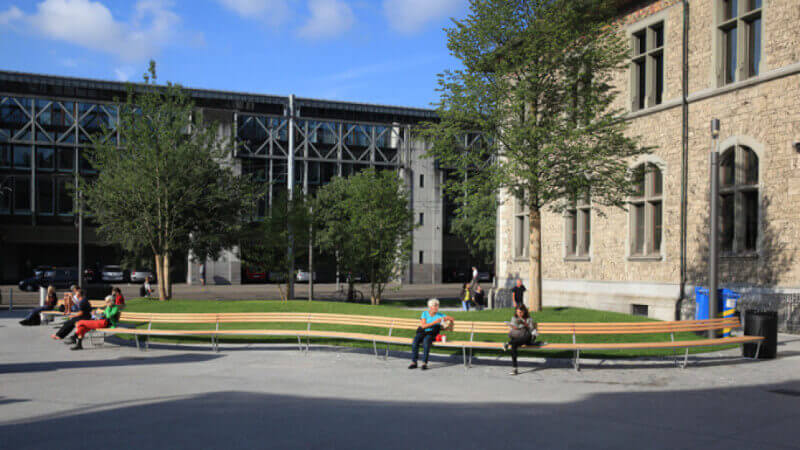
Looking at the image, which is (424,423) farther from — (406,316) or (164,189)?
(164,189)

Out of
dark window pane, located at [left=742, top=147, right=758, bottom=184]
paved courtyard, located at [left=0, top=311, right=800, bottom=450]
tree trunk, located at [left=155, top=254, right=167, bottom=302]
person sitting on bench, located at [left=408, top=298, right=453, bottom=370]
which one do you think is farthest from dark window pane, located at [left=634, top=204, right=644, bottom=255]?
tree trunk, located at [left=155, top=254, right=167, bottom=302]

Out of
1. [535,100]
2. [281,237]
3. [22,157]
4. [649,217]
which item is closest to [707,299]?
[649,217]

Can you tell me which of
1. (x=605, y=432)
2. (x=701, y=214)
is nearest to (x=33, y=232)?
(x=701, y=214)

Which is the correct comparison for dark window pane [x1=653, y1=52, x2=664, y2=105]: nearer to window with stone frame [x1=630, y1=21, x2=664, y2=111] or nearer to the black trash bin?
window with stone frame [x1=630, y1=21, x2=664, y2=111]

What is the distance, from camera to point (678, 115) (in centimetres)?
2034

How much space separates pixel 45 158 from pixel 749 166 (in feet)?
177

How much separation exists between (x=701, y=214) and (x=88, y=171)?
51.2 metres

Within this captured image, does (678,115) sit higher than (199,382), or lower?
higher

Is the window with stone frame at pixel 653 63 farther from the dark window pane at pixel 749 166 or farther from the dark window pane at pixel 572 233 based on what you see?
the dark window pane at pixel 572 233

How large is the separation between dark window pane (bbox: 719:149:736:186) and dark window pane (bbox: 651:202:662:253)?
281 cm

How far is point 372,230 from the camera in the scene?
30750 millimetres

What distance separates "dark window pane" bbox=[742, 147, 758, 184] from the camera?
59.0 feet

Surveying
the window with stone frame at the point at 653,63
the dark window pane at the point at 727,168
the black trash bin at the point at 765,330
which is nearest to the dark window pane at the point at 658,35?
the window with stone frame at the point at 653,63

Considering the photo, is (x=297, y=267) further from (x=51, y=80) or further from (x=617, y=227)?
(x=51, y=80)
